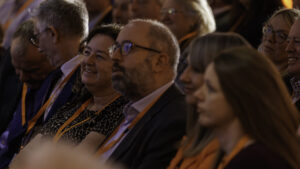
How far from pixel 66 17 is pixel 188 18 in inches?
34.2

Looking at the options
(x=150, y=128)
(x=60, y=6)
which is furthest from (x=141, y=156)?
(x=60, y=6)

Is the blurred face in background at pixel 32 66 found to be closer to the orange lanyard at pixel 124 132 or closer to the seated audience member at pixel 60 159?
the orange lanyard at pixel 124 132

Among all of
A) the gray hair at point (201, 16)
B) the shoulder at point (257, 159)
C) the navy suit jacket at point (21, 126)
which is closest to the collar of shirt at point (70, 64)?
the navy suit jacket at point (21, 126)

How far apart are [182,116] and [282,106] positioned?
697mm

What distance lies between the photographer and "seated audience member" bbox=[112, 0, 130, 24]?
16.0 feet

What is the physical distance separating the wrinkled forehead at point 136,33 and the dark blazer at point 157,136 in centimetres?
33

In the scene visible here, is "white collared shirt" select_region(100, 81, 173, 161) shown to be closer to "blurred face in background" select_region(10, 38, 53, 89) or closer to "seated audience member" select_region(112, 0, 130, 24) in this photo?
"blurred face in background" select_region(10, 38, 53, 89)

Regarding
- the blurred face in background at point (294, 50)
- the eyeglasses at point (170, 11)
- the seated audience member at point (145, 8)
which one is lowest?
the seated audience member at point (145, 8)

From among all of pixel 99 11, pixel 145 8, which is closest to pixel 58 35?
pixel 145 8

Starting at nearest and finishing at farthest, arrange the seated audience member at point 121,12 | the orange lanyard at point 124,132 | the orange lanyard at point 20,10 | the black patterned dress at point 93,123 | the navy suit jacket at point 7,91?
1. the orange lanyard at point 124,132
2. the black patterned dress at point 93,123
3. the navy suit jacket at point 7,91
4. the seated audience member at point 121,12
5. the orange lanyard at point 20,10

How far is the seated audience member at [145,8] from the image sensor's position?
455 cm

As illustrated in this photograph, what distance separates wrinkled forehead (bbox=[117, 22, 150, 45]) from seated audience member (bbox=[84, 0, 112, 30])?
86.4 inches

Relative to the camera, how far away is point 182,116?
254cm

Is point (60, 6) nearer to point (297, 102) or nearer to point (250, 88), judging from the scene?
point (297, 102)
